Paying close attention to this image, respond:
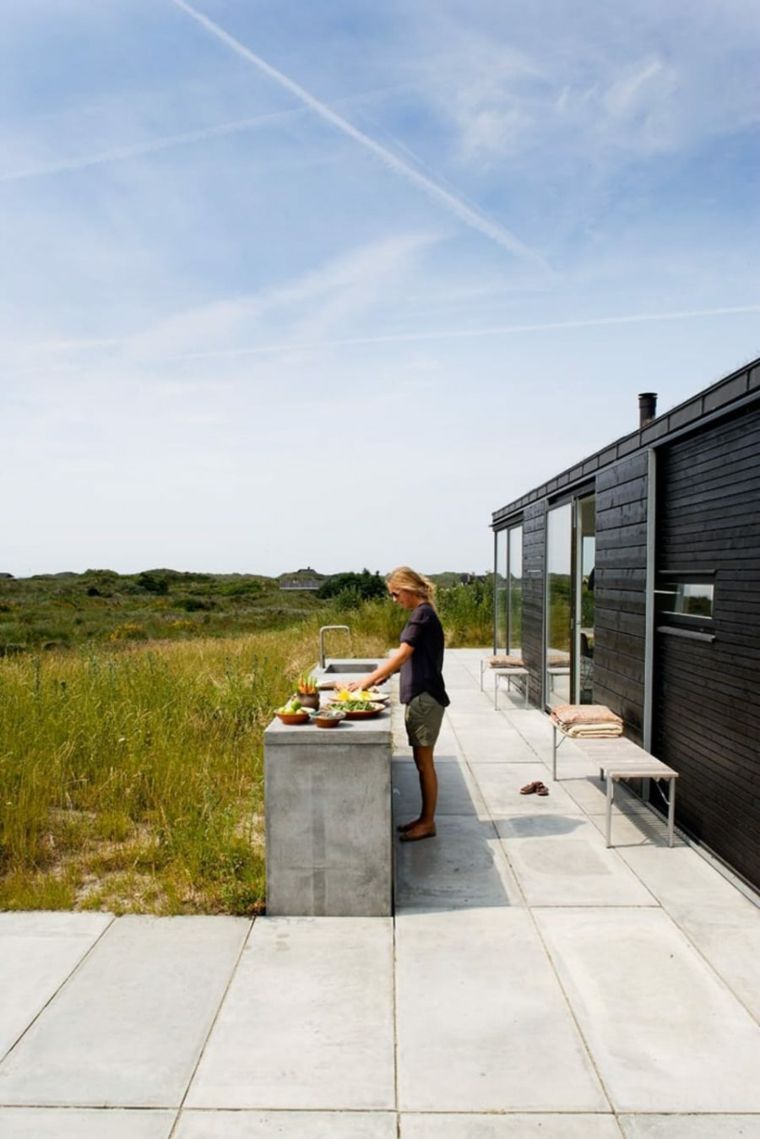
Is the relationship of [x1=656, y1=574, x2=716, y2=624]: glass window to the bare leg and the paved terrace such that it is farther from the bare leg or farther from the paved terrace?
the bare leg

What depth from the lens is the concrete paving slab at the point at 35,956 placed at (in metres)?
3.07

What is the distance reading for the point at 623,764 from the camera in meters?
4.97

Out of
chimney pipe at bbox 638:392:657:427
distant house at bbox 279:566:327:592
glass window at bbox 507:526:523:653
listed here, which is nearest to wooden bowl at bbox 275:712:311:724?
→ chimney pipe at bbox 638:392:657:427

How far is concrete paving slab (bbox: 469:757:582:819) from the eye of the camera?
5.61m

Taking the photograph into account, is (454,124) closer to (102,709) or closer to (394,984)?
(102,709)

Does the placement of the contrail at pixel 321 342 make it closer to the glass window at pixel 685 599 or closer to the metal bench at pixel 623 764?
the glass window at pixel 685 599

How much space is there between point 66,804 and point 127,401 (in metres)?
10.0

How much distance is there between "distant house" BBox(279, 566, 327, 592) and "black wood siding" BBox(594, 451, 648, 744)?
4371 centimetres

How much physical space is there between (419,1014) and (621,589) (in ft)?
13.3

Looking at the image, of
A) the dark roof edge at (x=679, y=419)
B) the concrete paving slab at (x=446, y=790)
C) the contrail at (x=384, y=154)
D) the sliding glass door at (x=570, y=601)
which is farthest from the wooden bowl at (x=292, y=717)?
the contrail at (x=384, y=154)

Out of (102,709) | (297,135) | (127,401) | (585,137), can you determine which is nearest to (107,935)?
(102,709)

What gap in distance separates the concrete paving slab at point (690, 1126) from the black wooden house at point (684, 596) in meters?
1.85

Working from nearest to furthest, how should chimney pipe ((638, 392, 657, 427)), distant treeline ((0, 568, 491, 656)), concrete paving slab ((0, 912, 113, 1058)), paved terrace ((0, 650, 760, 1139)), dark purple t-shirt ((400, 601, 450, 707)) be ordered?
1. paved terrace ((0, 650, 760, 1139))
2. concrete paving slab ((0, 912, 113, 1058))
3. dark purple t-shirt ((400, 601, 450, 707))
4. chimney pipe ((638, 392, 657, 427))
5. distant treeline ((0, 568, 491, 656))

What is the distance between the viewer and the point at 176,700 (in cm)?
739
